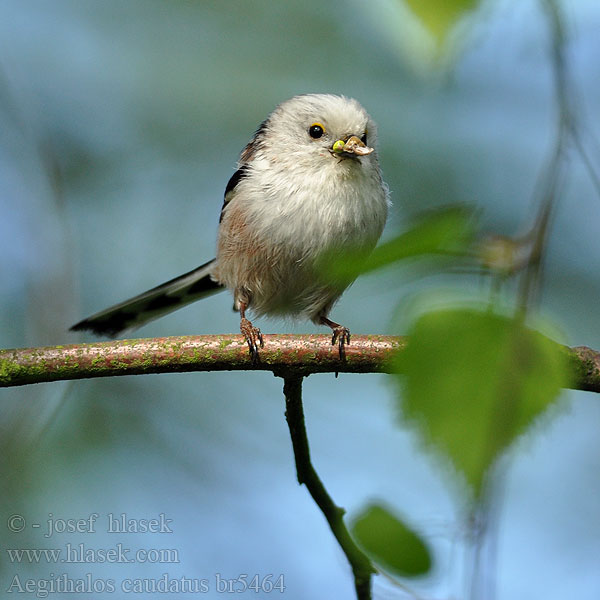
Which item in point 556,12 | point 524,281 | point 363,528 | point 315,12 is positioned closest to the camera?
point 524,281

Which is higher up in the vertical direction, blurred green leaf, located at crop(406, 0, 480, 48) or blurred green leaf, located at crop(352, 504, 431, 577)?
blurred green leaf, located at crop(406, 0, 480, 48)

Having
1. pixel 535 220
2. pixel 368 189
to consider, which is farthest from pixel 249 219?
pixel 535 220

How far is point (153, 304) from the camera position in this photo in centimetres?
507

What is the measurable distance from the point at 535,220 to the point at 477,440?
411 mm

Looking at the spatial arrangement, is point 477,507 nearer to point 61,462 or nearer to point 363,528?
point 363,528

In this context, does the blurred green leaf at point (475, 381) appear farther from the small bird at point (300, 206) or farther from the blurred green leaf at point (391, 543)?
the small bird at point (300, 206)

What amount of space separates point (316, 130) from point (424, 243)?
11.2 ft

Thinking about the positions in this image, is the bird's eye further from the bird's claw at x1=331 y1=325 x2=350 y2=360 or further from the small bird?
the bird's claw at x1=331 y1=325 x2=350 y2=360

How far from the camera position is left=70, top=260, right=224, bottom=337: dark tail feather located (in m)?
4.83

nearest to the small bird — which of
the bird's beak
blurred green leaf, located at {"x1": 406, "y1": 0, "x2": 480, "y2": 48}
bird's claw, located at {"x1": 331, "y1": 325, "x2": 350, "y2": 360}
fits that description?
the bird's beak

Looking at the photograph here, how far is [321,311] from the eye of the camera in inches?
181

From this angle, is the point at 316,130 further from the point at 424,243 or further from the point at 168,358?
the point at 424,243

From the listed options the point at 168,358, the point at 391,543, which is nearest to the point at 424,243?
the point at 391,543

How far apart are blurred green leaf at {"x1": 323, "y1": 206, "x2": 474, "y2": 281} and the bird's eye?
3.25 metres
